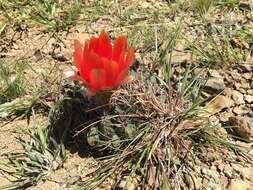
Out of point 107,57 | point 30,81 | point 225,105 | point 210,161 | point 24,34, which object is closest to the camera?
point 107,57

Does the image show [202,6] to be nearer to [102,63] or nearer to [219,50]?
[219,50]

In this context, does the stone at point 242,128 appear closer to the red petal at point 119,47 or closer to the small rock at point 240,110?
the small rock at point 240,110

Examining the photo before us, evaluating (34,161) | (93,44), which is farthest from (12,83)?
(93,44)

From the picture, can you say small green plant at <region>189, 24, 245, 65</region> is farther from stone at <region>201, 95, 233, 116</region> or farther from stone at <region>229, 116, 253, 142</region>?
stone at <region>229, 116, 253, 142</region>

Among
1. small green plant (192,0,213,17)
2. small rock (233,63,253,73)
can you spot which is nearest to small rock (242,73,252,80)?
small rock (233,63,253,73)

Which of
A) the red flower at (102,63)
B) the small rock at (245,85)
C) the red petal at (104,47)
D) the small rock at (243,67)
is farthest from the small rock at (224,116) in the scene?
the red petal at (104,47)

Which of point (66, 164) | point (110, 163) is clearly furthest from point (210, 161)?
point (66, 164)

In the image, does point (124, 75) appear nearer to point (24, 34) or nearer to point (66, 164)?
point (66, 164)
